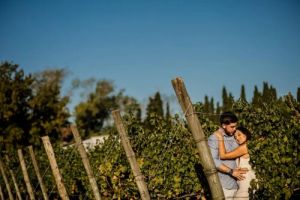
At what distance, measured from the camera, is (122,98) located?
7631 cm

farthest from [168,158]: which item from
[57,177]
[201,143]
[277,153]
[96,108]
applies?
[96,108]

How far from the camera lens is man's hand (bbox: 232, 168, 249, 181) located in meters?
4.35

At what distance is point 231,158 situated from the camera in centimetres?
439

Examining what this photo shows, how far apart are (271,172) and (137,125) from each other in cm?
484

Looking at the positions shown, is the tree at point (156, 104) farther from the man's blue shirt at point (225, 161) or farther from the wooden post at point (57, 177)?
the man's blue shirt at point (225, 161)

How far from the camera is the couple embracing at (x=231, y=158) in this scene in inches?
171

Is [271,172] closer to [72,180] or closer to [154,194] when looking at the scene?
[154,194]

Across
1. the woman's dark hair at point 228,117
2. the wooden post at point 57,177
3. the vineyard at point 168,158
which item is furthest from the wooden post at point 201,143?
the wooden post at point 57,177

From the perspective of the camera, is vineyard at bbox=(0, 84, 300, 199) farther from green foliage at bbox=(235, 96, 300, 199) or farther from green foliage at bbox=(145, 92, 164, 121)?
green foliage at bbox=(145, 92, 164, 121)

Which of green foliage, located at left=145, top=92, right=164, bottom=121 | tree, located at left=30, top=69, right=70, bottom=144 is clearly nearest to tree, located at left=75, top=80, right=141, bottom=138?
green foliage, located at left=145, top=92, right=164, bottom=121

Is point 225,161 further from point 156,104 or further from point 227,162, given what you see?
point 156,104

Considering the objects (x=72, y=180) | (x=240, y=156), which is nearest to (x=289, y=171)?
(x=240, y=156)

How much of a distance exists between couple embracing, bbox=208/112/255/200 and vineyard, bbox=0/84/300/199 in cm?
30

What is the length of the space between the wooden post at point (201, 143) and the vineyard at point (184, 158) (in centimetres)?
74
